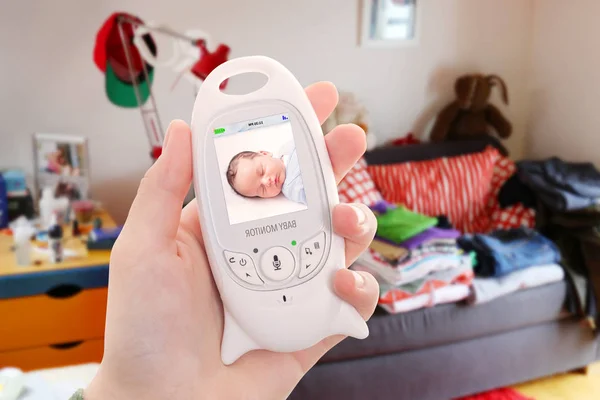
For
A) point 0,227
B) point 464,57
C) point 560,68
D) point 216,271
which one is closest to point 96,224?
point 0,227

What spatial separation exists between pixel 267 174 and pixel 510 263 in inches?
52.9

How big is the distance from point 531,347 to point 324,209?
1.49 meters

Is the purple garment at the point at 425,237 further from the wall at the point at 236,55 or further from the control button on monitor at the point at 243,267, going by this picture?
the control button on monitor at the point at 243,267

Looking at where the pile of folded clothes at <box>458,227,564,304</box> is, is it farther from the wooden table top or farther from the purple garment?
the wooden table top

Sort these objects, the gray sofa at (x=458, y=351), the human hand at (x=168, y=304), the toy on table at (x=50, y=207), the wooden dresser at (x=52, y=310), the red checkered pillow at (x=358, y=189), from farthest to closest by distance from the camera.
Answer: the red checkered pillow at (x=358, y=189) < the toy on table at (x=50, y=207) < the gray sofa at (x=458, y=351) < the wooden dresser at (x=52, y=310) < the human hand at (x=168, y=304)

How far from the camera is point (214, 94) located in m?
0.69

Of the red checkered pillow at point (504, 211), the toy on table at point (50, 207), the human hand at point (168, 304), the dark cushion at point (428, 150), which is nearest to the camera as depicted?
the human hand at point (168, 304)

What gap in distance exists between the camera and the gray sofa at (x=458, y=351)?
5.39 ft

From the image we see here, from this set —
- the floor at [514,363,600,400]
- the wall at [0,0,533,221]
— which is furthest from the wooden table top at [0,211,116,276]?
the floor at [514,363,600,400]

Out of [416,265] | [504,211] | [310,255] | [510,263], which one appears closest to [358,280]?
[310,255]

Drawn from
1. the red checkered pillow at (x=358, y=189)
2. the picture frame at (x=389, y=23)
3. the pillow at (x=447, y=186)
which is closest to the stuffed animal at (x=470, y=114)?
the pillow at (x=447, y=186)

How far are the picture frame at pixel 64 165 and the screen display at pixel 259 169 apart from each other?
1347mm

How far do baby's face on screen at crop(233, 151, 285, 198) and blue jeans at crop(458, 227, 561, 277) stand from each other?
130 cm

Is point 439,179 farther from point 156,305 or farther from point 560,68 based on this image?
point 156,305
